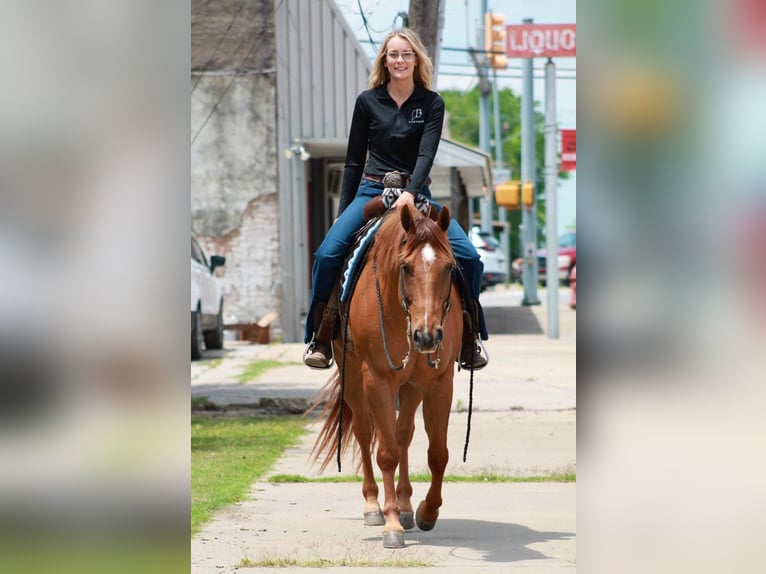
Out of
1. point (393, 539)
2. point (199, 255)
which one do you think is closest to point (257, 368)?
point (199, 255)

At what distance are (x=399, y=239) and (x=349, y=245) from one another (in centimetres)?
89

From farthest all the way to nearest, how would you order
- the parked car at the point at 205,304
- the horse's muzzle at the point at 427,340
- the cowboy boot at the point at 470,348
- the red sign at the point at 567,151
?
the red sign at the point at 567,151, the parked car at the point at 205,304, the cowboy boot at the point at 470,348, the horse's muzzle at the point at 427,340

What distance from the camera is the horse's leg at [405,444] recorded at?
25.5 ft

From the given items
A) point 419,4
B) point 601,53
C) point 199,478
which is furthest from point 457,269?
point 419,4

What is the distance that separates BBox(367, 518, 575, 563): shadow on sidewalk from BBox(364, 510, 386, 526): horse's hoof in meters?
0.18

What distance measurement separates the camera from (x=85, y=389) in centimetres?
337

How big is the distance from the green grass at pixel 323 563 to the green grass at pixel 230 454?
0.93 metres

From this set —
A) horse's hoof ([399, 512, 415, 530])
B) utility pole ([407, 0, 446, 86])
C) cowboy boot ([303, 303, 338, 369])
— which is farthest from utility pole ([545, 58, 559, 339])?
horse's hoof ([399, 512, 415, 530])

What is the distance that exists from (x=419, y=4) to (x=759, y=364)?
11214mm

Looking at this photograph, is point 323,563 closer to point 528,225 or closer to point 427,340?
point 427,340

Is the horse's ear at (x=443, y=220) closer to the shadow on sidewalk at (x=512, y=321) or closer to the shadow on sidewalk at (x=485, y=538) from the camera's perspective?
the shadow on sidewalk at (x=485, y=538)

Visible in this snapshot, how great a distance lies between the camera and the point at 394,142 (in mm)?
7871

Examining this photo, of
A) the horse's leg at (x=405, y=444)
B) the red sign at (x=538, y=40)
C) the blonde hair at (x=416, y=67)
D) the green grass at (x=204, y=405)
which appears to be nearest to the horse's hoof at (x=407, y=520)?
the horse's leg at (x=405, y=444)

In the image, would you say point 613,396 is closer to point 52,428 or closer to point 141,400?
point 141,400
